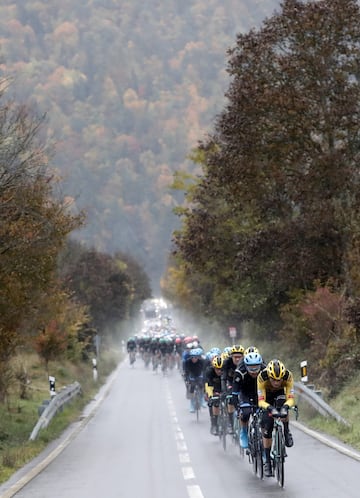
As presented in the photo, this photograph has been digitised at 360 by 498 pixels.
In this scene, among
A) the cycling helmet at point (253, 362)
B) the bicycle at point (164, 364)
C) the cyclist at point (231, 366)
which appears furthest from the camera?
the bicycle at point (164, 364)

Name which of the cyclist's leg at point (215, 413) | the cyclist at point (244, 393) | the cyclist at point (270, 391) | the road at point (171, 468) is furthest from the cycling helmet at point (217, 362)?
the cyclist at point (270, 391)

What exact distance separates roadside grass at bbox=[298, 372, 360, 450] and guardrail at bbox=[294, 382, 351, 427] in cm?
11

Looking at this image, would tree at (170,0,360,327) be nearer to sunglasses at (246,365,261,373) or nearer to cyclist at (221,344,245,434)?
cyclist at (221,344,245,434)

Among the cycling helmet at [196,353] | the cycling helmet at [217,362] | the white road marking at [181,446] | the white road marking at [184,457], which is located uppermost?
the cycling helmet at [196,353]

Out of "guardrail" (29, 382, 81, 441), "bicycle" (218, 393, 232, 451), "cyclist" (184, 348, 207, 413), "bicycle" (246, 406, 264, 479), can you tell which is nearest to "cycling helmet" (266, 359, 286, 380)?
"bicycle" (246, 406, 264, 479)

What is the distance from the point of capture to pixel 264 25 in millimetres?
35219

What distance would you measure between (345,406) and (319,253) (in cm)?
1148

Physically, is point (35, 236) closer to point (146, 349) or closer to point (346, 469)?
point (346, 469)

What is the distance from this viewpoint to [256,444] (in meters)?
13.6

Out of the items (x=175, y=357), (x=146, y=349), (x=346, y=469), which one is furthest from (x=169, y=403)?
(x=146, y=349)

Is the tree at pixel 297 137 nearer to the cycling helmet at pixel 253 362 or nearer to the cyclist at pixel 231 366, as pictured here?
the cyclist at pixel 231 366

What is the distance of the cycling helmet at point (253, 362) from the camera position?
14.1 metres

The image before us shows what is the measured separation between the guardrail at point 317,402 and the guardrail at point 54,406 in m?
6.15

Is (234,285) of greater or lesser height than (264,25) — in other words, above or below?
below
